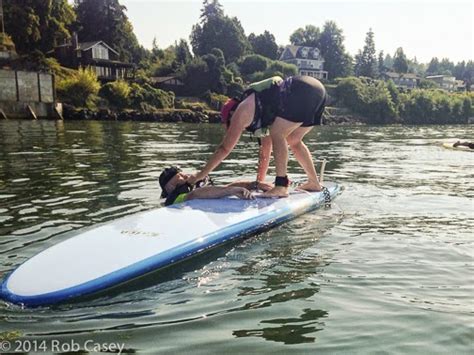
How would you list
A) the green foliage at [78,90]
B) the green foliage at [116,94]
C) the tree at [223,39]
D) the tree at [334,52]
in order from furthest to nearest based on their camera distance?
1. the tree at [334,52]
2. the tree at [223,39]
3. the green foliage at [116,94]
4. the green foliage at [78,90]

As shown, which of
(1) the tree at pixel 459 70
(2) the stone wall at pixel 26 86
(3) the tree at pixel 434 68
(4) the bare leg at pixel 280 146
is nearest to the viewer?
(4) the bare leg at pixel 280 146

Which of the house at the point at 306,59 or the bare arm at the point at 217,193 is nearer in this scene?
the bare arm at the point at 217,193

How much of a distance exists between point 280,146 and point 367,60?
12580 cm

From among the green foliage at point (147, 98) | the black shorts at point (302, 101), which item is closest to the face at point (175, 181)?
the black shorts at point (302, 101)

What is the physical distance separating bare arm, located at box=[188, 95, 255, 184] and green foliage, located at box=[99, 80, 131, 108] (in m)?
46.7

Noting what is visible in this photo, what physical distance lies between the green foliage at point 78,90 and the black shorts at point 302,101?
43.8m

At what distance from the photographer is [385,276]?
14.4ft

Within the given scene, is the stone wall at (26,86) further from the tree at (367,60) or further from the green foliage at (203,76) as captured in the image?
the tree at (367,60)

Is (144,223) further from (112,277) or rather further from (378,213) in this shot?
(378,213)

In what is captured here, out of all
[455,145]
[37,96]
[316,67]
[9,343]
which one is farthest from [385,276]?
[316,67]

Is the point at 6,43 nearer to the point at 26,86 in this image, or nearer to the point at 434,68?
the point at 26,86

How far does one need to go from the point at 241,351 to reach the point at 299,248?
2.30 metres

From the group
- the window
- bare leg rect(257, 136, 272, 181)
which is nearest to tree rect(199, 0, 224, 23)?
the window

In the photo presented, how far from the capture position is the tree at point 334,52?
10512 centimetres
